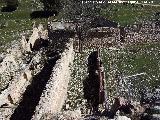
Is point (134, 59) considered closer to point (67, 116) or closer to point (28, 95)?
point (28, 95)

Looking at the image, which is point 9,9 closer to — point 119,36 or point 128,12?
point 128,12

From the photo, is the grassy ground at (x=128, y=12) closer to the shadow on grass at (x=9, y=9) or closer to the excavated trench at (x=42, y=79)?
the excavated trench at (x=42, y=79)

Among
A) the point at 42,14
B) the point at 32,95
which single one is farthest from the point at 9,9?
the point at 32,95

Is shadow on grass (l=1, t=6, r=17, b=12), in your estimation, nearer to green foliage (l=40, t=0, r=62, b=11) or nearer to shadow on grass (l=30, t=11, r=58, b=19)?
shadow on grass (l=30, t=11, r=58, b=19)

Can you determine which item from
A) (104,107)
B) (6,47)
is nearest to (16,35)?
(6,47)

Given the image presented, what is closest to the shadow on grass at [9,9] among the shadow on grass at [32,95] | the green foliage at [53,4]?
the green foliage at [53,4]

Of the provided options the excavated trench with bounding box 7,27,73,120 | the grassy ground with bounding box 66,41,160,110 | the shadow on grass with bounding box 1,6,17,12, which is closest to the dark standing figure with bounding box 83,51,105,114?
the grassy ground with bounding box 66,41,160,110
